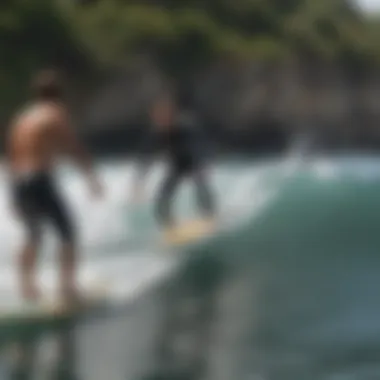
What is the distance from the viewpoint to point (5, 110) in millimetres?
2682

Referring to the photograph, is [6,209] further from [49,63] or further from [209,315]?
[209,315]

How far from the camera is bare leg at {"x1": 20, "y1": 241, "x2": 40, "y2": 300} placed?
8.31ft

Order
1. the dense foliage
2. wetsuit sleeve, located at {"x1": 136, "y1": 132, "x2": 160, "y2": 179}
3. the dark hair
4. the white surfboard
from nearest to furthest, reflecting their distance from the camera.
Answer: the white surfboard
the dark hair
the dense foliage
wetsuit sleeve, located at {"x1": 136, "y1": 132, "x2": 160, "y2": 179}

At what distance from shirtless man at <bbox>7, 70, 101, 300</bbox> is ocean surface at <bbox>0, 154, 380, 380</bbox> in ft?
0.14

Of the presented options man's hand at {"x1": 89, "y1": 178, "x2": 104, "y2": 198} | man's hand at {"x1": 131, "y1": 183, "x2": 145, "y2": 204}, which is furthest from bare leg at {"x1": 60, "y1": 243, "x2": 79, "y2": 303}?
man's hand at {"x1": 131, "y1": 183, "x2": 145, "y2": 204}

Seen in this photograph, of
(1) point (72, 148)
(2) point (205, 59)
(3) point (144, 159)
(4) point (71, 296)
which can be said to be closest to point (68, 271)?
(4) point (71, 296)

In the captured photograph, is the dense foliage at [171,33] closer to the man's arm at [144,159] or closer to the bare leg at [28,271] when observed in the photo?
the man's arm at [144,159]

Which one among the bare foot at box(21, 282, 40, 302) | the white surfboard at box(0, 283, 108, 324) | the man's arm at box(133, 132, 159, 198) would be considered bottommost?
the white surfboard at box(0, 283, 108, 324)

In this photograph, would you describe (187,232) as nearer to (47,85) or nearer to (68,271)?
(68,271)

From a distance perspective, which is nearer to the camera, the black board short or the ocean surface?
the ocean surface

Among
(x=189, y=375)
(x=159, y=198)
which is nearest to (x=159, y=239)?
(x=159, y=198)

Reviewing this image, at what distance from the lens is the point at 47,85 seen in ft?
8.46

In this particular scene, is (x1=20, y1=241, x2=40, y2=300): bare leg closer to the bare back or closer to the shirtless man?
the shirtless man

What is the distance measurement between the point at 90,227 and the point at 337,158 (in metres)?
0.77
